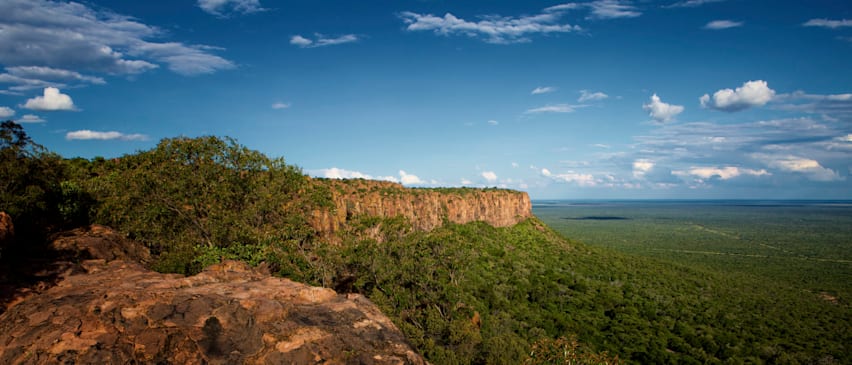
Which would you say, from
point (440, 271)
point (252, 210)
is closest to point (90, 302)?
point (252, 210)

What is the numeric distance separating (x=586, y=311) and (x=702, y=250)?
90.5 metres

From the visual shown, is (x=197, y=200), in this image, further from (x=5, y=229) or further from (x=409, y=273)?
(x=409, y=273)

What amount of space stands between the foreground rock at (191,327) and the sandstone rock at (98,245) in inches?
241

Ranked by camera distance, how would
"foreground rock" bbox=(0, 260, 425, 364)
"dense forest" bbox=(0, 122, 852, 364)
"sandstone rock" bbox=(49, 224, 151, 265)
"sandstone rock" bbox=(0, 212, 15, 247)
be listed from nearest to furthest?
"foreground rock" bbox=(0, 260, 425, 364) < "sandstone rock" bbox=(0, 212, 15, 247) < "sandstone rock" bbox=(49, 224, 151, 265) < "dense forest" bbox=(0, 122, 852, 364)

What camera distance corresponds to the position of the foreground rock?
860 cm

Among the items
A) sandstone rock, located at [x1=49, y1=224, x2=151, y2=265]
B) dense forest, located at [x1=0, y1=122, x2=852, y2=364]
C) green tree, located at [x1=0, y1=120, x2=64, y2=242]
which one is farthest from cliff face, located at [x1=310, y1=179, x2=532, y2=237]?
green tree, located at [x1=0, y1=120, x2=64, y2=242]

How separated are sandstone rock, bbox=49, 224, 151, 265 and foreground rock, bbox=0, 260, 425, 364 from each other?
20.1ft

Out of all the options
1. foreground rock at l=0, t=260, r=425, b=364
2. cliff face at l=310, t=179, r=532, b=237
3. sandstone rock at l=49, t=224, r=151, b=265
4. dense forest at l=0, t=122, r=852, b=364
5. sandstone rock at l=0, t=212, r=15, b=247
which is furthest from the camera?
cliff face at l=310, t=179, r=532, b=237

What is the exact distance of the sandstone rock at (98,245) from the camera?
16.7 meters

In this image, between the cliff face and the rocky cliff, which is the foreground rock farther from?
the cliff face

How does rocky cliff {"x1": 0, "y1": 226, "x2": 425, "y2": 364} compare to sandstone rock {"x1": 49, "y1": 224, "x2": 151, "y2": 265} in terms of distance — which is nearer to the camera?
rocky cliff {"x1": 0, "y1": 226, "x2": 425, "y2": 364}

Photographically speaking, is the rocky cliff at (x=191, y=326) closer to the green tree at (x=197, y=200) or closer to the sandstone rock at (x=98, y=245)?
the sandstone rock at (x=98, y=245)

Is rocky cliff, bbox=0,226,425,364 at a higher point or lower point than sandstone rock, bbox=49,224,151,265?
lower

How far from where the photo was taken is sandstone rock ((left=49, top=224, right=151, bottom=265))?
1666 centimetres
